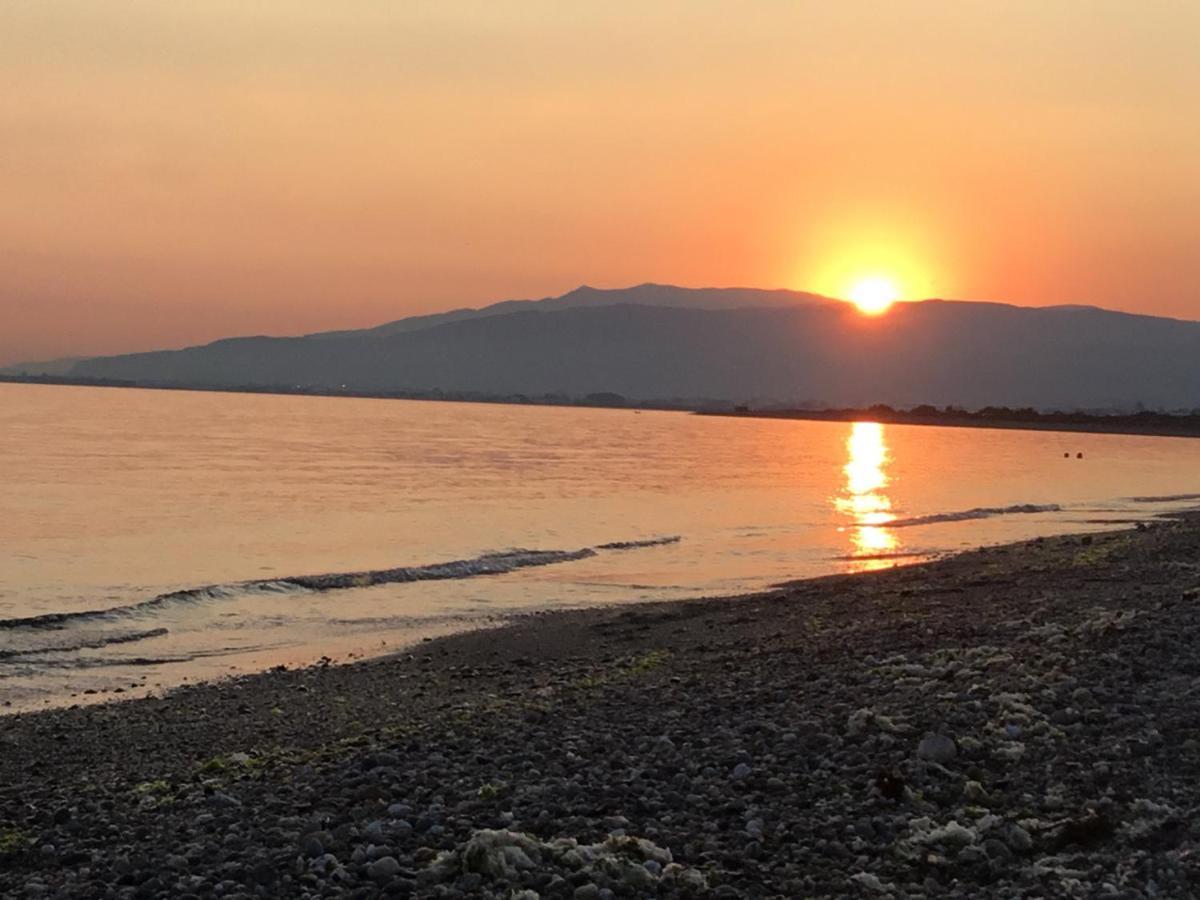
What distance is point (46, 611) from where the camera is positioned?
22.4 meters

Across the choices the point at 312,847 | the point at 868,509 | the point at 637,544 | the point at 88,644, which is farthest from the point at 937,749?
the point at 868,509

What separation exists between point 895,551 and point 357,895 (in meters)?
28.2

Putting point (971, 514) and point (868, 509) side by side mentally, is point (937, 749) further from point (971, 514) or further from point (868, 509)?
point (868, 509)

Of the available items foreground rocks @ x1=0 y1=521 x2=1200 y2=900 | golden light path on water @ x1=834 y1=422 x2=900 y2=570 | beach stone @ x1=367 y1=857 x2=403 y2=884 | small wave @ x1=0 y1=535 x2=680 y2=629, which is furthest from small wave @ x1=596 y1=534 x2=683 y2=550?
beach stone @ x1=367 y1=857 x2=403 y2=884

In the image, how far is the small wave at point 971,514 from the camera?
138ft

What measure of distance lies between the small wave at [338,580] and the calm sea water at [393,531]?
10cm

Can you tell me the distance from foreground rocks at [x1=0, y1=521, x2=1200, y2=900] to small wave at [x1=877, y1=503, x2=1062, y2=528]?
1099 inches

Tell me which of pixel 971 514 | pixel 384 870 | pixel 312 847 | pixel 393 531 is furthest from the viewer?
pixel 971 514

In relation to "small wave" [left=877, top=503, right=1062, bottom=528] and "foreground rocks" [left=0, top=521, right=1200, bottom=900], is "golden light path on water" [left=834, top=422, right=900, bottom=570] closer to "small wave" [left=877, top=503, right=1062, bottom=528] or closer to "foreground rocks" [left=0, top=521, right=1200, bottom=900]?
"small wave" [left=877, top=503, right=1062, bottom=528]

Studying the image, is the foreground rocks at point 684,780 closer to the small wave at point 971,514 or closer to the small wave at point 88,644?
the small wave at point 88,644

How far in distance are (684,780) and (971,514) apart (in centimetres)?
3934

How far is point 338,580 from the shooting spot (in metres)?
26.8

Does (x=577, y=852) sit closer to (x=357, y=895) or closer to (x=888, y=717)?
(x=357, y=895)

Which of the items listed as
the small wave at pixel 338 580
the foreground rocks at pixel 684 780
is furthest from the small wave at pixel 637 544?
the foreground rocks at pixel 684 780
